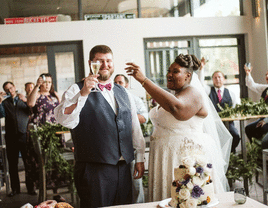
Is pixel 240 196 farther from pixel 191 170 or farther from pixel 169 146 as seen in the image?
pixel 169 146

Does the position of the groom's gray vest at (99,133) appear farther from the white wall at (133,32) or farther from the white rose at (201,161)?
the white wall at (133,32)

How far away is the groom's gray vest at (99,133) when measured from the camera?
2236 mm

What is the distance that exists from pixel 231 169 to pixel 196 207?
9.53 feet

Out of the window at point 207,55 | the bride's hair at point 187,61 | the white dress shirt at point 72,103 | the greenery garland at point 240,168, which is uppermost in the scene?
the window at point 207,55

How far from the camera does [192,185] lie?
146 cm

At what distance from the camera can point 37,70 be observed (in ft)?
39.4

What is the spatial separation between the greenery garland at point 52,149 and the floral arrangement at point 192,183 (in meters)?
2.89

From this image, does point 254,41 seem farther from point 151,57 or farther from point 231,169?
point 231,169

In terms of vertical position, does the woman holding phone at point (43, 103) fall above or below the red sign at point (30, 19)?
below

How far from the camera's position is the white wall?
6.85 m

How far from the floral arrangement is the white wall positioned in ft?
18.2

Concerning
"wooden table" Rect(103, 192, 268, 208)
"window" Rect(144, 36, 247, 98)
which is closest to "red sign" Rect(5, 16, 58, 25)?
"window" Rect(144, 36, 247, 98)

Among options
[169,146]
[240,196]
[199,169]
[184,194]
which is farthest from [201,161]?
[169,146]

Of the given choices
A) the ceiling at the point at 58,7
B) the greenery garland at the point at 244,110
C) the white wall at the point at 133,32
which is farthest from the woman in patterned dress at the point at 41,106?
the ceiling at the point at 58,7
